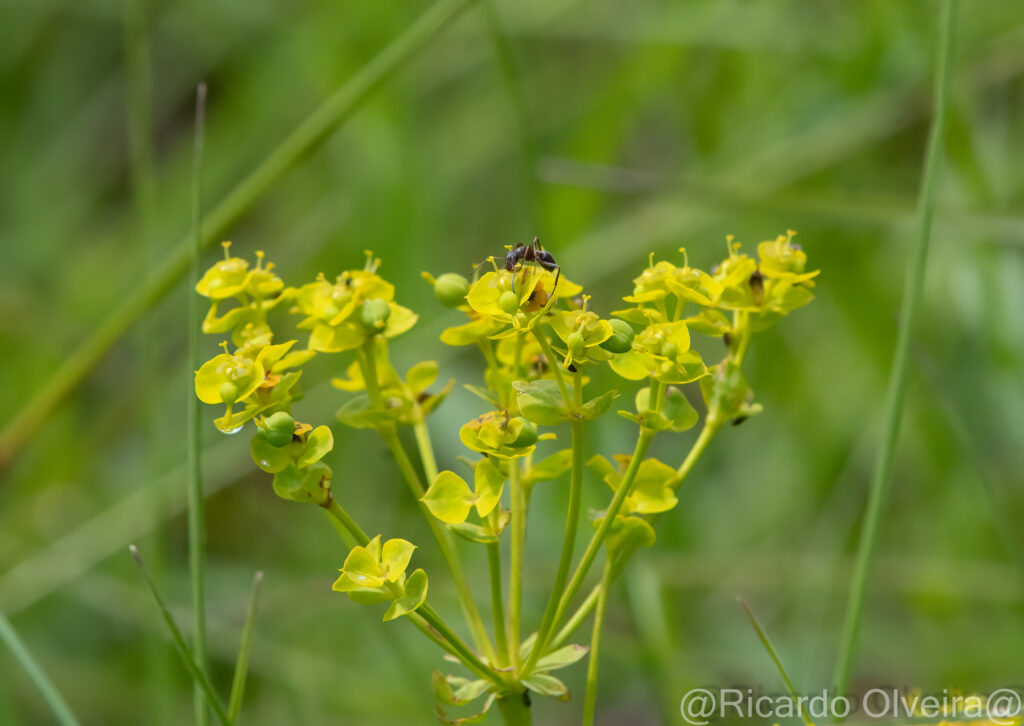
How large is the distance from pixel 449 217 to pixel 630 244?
59 cm

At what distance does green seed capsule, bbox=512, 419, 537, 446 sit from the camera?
739 mm

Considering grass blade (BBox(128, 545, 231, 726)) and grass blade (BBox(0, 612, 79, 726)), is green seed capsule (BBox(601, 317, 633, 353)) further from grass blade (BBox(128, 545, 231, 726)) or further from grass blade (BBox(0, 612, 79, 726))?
grass blade (BBox(0, 612, 79, 726))

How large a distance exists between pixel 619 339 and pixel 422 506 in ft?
0.79

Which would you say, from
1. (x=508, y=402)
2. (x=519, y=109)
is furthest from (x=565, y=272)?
(x=508, y=402)

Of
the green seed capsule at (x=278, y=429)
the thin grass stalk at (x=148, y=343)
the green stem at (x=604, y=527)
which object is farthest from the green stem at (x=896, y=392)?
the thin grass stalk at (x=148, y=343)

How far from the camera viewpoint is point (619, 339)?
742 millimetres

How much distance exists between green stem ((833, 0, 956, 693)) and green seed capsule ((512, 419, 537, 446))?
15.0 inches

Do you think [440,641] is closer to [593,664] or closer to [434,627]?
[434,627]

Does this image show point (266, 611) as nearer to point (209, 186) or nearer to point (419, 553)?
point (419, 553)

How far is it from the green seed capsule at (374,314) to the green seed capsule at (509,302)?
138 mm

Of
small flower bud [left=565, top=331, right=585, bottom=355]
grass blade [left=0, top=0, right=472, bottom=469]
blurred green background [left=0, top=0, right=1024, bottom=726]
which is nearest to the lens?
small flower bud [left=565, top=331, right=585, bottom=355]

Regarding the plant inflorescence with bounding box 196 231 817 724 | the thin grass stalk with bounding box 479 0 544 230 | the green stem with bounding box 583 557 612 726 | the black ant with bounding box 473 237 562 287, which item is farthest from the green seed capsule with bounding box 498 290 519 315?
the thin grass stalk with bounding box 479 0 544 230

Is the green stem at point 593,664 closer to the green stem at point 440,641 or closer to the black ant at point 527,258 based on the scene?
the green stem at point 440,641

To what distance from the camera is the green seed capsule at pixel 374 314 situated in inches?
33.3
